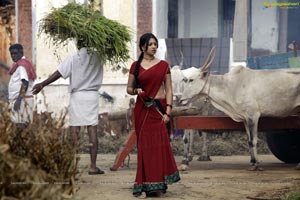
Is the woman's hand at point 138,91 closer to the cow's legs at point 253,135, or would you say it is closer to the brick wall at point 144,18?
the cow's legs at point 253,135

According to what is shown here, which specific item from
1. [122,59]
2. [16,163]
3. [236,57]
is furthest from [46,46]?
[16,163]

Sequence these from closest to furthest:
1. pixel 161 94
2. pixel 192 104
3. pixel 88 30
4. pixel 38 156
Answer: pixel 38 156 → pixel 161 94 → pixel 88 30 → pixel 192 104

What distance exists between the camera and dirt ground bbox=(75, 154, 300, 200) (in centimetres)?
802

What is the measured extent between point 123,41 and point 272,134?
126 inches

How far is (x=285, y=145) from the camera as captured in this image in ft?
37.1

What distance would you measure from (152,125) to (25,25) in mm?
9707

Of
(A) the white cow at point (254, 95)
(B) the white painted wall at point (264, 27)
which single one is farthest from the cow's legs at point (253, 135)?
(B) the white painted wall at point (264, 27)

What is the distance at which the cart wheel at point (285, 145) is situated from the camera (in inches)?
443

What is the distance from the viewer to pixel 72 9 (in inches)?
362

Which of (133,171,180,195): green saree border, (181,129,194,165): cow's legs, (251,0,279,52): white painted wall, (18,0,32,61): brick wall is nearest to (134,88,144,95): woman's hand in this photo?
(133,171,180,195): green saree border

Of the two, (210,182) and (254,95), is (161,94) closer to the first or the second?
(210,182)

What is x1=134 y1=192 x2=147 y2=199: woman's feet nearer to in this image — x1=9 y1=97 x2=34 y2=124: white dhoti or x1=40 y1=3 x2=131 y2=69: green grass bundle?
x1=9 y1=97 x2=34 y2=124: white dhoti

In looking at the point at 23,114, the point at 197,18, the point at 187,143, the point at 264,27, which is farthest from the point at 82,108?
the point at 264,27

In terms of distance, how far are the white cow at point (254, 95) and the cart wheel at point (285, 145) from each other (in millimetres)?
907
